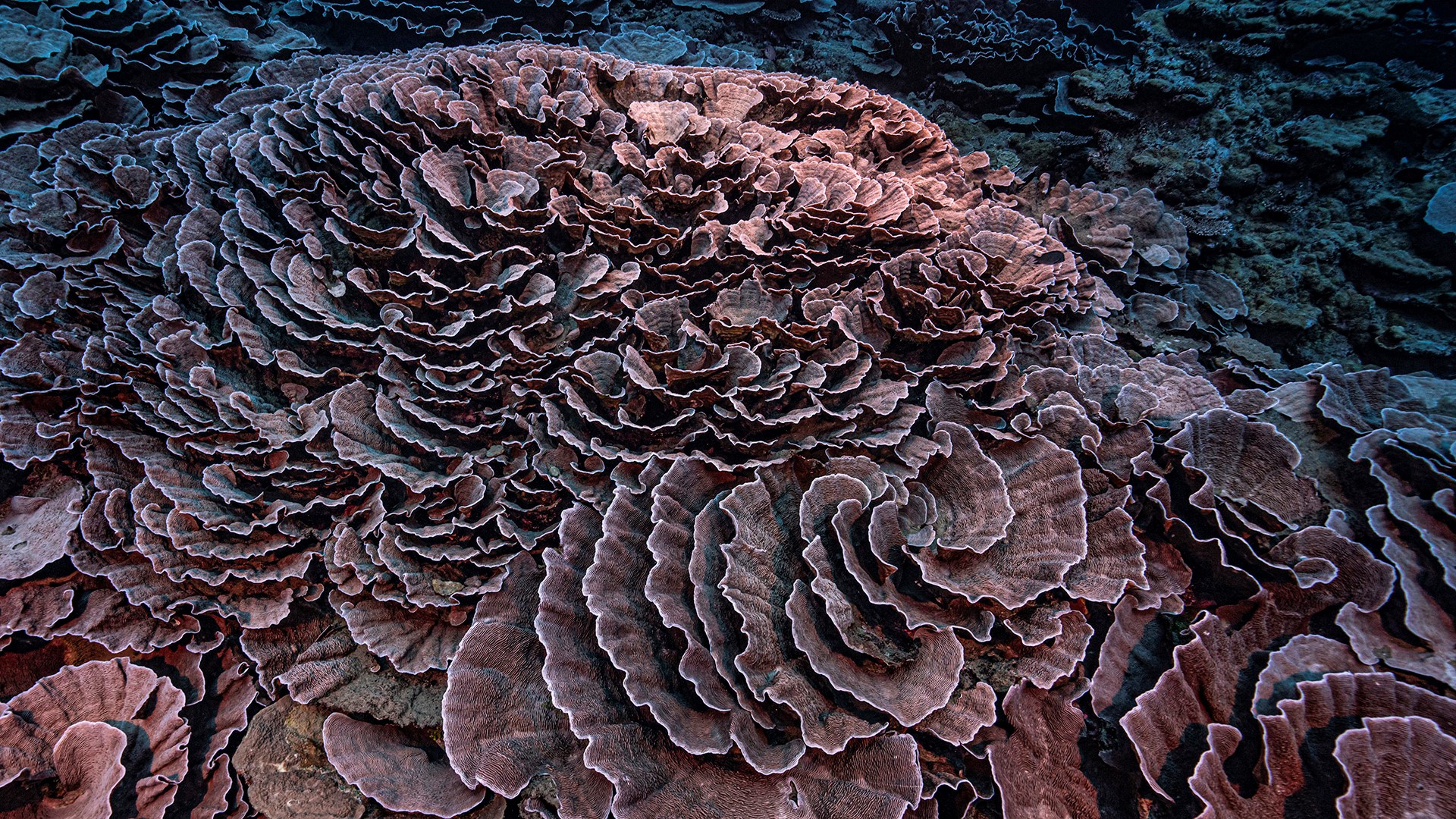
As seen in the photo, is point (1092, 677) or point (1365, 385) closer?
point (1092, 677)

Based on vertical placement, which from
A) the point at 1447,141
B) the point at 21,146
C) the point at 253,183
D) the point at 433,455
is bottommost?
the point at 433,455

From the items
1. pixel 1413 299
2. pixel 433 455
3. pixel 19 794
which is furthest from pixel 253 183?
pixel 1413 299

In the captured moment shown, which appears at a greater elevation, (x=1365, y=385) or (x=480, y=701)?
(x=1365, y=385)

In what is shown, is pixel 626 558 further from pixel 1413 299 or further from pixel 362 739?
pixel 1413 299

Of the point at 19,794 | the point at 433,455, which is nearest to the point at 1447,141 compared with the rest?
the point at 433,455

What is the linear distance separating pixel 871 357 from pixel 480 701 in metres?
2.67

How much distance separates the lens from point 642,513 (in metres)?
2.79

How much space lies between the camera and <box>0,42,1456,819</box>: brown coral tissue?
2.30 meters

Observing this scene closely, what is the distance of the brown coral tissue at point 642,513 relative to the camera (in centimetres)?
230

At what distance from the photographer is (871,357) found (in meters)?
3.38

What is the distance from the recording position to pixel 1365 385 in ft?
11.4

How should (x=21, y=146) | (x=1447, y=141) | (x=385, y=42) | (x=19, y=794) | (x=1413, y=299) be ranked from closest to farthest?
1. (x=19, y=794)
2. (x=21, y=146)
3. (x=1413, y=299)
4. (x=1447, y=141)
5. (x=385, y=42)

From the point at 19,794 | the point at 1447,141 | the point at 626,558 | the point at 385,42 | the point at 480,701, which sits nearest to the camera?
the point at 19,794

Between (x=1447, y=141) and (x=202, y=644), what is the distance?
11.1 metres
